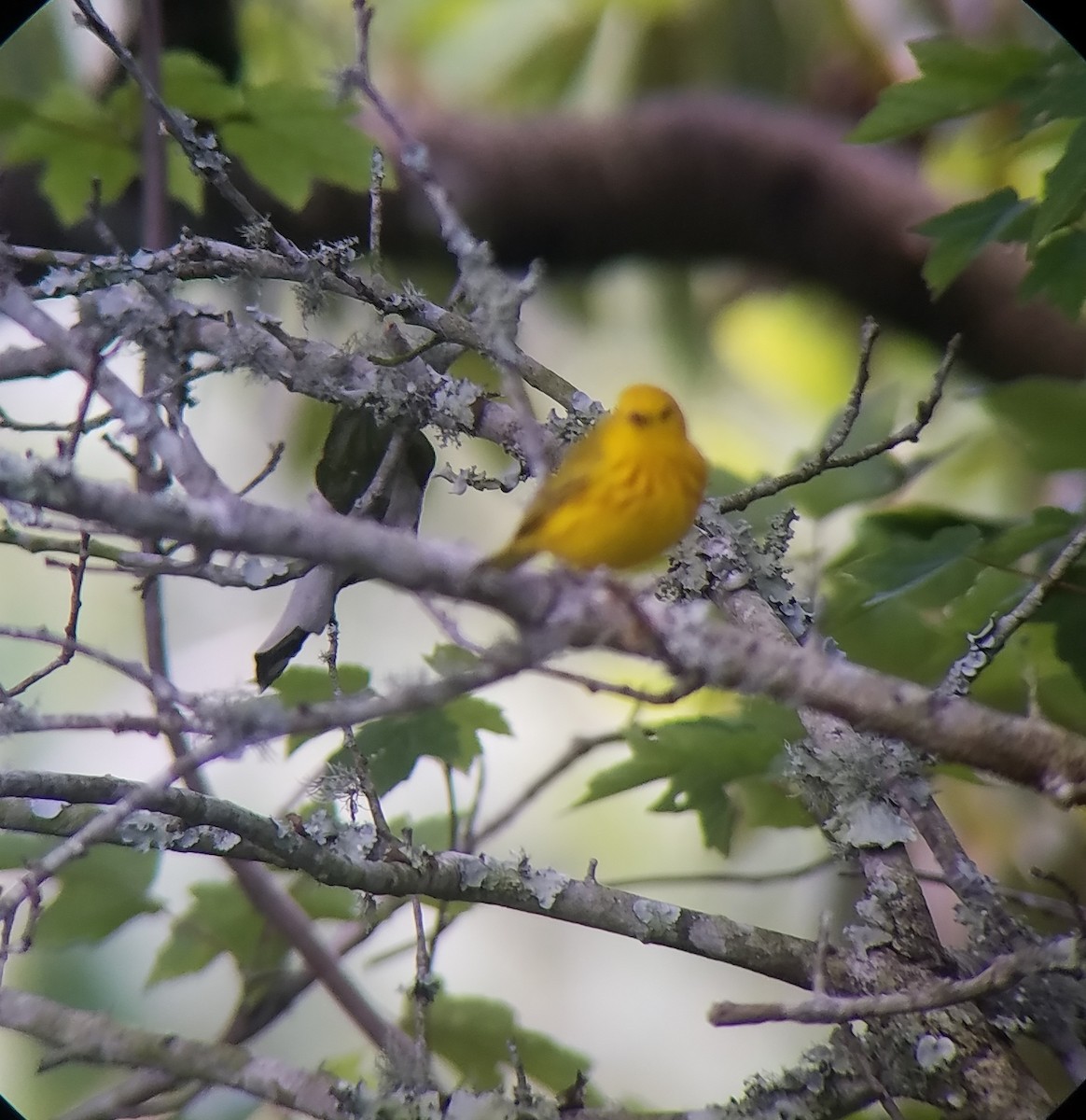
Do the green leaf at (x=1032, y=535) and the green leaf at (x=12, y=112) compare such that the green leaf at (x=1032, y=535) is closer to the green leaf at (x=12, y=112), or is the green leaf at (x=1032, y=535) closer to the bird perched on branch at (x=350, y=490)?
the bird perched on branch at (x=350, y=490)

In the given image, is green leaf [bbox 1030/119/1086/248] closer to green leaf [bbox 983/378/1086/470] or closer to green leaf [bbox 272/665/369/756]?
green leaf [bbox 983/378/1086/470]

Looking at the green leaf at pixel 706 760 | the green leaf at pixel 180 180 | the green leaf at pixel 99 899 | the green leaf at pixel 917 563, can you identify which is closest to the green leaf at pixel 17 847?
the green leaf at pixel 99 899

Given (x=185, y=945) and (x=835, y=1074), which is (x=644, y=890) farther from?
(x=835, y=1074)

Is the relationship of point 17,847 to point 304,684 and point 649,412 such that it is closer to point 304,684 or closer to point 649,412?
point 304,684

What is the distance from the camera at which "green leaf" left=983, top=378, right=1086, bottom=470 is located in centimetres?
93

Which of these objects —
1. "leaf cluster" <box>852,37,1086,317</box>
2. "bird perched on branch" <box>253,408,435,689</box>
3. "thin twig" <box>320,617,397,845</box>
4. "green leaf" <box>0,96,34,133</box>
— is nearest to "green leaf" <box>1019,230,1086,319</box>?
"leaf cluster" <box>852,37,1086,317</box>

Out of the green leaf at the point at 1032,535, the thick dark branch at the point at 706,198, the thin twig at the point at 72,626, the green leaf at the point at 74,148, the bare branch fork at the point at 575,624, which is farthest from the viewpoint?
the thick dark branch at the point at 706,198

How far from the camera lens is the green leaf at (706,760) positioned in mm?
782

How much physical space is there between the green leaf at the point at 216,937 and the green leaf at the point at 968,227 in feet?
2.36

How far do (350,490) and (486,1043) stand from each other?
457mm

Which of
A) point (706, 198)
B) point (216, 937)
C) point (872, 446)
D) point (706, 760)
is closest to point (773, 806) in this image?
point (706, 760)

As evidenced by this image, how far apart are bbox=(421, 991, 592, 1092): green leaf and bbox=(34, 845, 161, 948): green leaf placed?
0.24 m

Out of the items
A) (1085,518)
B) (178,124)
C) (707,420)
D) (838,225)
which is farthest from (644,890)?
(178,124)

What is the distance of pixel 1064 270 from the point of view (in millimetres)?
789
